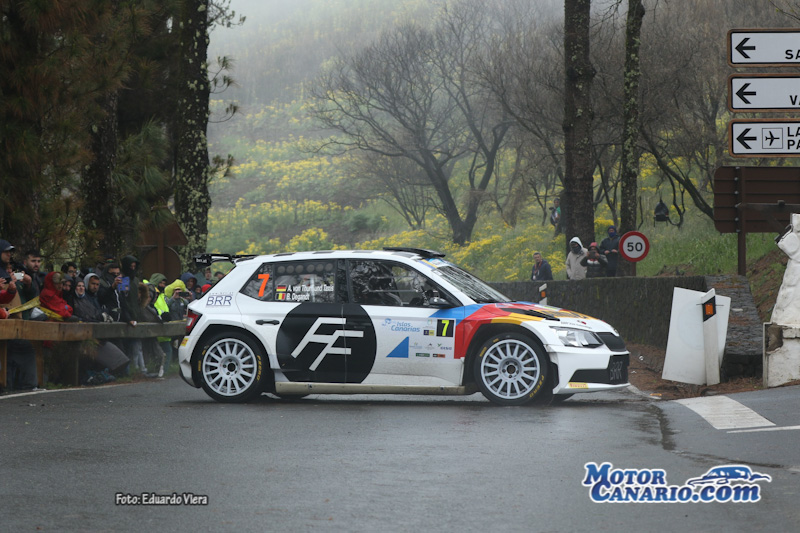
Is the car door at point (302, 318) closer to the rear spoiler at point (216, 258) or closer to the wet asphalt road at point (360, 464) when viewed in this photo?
the wet asphalt road at point (360, 464)

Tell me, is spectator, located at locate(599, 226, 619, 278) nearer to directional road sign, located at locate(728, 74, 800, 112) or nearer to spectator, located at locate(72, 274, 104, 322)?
spectator, located at locate(72, 274, 104, 322)

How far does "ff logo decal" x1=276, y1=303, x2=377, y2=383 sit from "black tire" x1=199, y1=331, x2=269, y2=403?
283 mm

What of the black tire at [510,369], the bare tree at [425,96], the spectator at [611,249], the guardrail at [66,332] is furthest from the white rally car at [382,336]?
the bare tree at [425,96]

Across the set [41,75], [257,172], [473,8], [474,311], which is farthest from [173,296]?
[257,172]

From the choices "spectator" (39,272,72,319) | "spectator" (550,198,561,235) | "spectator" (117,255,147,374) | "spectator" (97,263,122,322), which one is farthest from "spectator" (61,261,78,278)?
"spectator" (550,198,561,235)

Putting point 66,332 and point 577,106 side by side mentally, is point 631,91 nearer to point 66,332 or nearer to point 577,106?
point 577,106

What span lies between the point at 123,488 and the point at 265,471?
1.02 meters

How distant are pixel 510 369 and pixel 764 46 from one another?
14.3ft

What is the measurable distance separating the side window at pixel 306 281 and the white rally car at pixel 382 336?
0.01m

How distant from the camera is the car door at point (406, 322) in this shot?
1231 cm

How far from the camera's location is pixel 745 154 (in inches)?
496

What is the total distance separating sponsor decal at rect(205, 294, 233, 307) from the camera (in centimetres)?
1309

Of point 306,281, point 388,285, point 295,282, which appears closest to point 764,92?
point 388,285

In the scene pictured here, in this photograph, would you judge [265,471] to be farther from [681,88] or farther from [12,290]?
[681,88]
